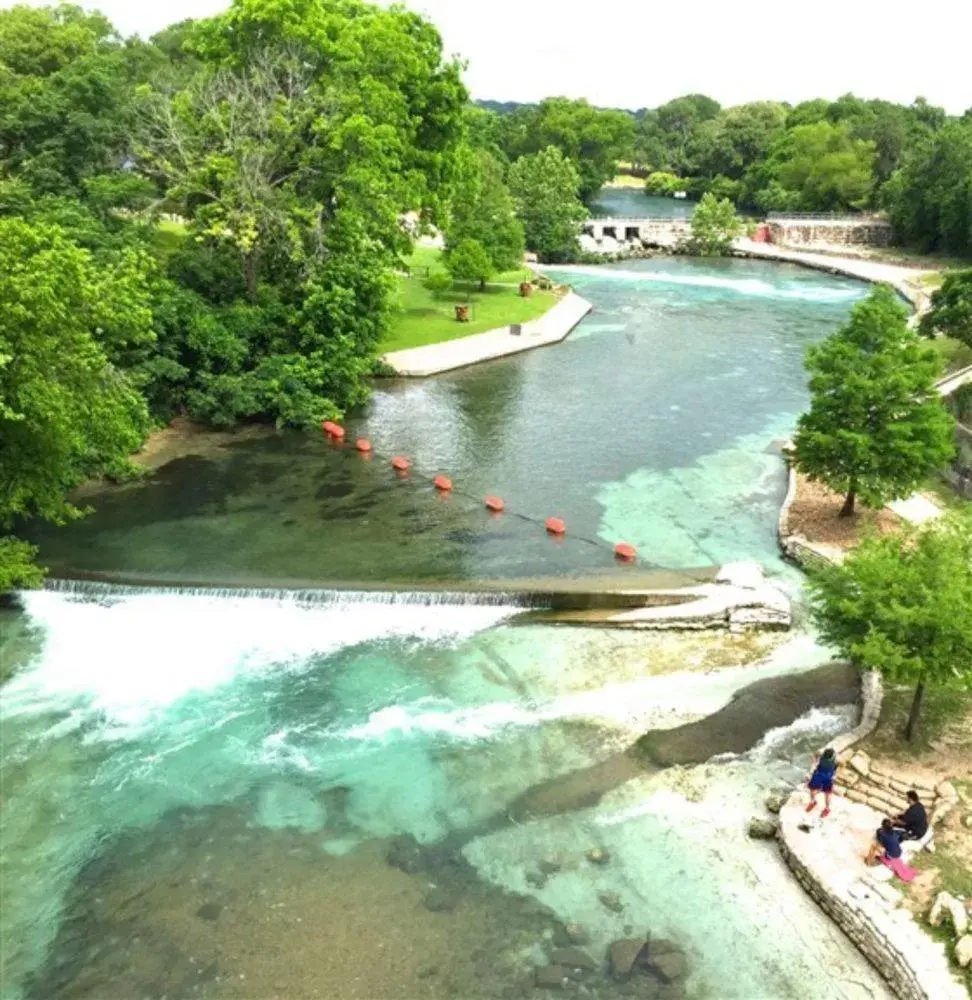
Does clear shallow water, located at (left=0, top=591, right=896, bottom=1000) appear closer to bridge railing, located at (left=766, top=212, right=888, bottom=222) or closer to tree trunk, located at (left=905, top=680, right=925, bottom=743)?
tree trunk, located at (left=905, top=680, right=925, bottom=743)

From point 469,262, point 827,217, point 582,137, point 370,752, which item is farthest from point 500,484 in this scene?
point 582,137

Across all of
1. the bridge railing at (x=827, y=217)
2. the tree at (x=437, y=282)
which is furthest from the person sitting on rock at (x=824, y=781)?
the bridge railing at (x=827, y=217)

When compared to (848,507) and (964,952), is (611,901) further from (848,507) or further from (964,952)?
(848,507)

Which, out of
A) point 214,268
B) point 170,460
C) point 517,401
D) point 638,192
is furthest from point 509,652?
point 638,192

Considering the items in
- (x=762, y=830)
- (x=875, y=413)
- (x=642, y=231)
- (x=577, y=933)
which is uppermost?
(x=642, y=231)

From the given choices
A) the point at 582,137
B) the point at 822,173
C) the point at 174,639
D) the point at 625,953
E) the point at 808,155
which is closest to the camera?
the point at 625,953

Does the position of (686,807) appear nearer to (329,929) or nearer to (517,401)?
(329,929)

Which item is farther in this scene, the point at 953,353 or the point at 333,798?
the point at 953,353
